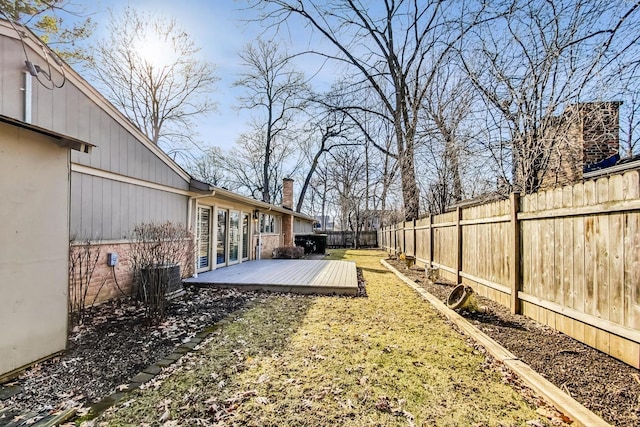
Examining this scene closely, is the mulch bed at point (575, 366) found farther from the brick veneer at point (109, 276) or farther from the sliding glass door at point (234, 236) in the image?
the sliding glass door at point (234, 236)

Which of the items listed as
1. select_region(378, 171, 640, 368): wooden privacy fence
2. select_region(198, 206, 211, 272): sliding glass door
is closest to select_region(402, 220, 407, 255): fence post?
select_region(378, 171, 640, 368): wooden privacy fence

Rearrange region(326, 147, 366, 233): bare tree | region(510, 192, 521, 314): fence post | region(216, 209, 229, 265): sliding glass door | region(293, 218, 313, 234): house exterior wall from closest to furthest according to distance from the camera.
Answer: region(510, 192, 521, 314): fence post, region(216, 209, 229, 265): sliding glass door, region(293, 218, 313, 234): house exterior wall, region(326, 147, 366, 233): bare tree

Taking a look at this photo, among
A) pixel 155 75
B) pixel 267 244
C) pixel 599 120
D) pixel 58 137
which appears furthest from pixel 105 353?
pixel 155 75

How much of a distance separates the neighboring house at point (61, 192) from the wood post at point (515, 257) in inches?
229

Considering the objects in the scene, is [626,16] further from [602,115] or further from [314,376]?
[314,376]

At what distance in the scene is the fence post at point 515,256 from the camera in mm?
4637

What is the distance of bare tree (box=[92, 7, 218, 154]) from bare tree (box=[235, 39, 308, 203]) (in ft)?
9.26

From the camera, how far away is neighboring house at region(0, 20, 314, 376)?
3084mm

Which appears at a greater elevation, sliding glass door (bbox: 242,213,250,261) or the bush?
sliding glass door (bbox: 242,213,250,261)

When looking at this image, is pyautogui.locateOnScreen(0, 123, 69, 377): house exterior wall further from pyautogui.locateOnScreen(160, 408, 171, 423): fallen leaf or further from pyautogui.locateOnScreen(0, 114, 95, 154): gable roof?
pyautogui.locateOnScreen(160, 408, 171, 423): fallen leaf

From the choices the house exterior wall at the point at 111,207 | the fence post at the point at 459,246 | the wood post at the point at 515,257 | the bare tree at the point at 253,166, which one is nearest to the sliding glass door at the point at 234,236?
the house exterior wall at the point at 111,207

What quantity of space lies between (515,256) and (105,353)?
5478 millimetres

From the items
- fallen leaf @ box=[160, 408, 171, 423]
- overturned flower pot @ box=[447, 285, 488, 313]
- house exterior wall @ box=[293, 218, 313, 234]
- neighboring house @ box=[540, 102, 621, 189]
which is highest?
neighboring house @ box=[540, 102, 621, 189]

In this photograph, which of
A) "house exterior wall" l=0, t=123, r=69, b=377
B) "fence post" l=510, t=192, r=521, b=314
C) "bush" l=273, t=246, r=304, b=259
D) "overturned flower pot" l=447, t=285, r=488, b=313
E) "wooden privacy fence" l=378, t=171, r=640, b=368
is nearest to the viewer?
"wooden privacy fence" l=378, t=171, r=640, b=368
